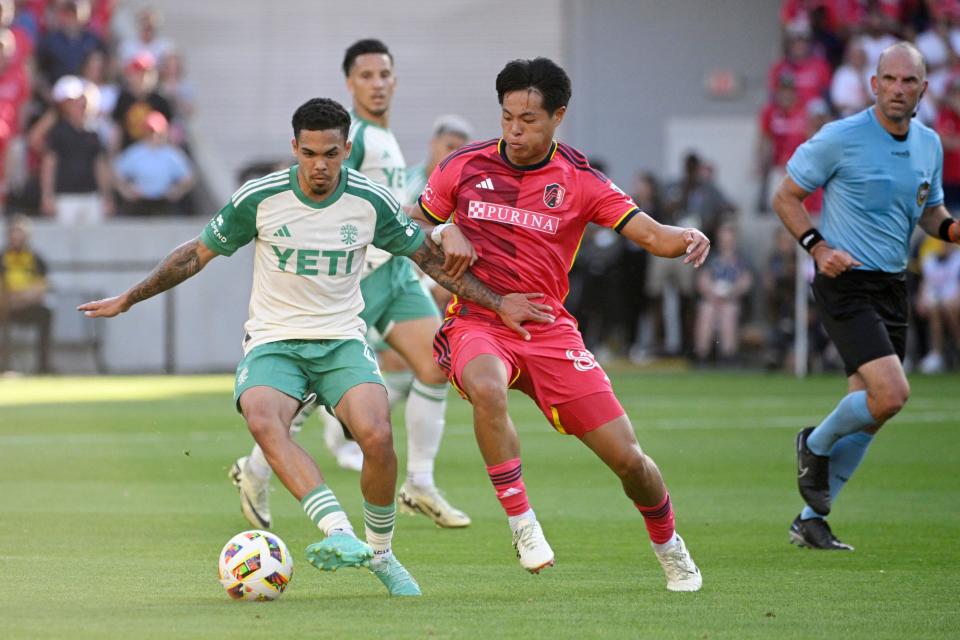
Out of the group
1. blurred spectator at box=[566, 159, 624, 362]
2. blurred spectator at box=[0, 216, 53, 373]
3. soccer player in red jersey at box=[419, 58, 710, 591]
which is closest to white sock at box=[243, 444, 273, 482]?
soccer player in red jersey at box=[419, 58, 710, 591]

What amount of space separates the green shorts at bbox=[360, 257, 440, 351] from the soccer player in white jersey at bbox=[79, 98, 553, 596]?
2508 millimetres

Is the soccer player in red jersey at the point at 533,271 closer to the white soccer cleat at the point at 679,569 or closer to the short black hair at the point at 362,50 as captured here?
the white soccer cleat at the point at 679,569

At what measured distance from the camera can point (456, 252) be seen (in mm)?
7781

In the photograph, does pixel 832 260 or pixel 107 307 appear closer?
pixel 107 307

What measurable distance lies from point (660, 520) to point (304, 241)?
6.89 ft

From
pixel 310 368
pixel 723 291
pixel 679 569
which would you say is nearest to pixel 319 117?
pixel 310 368

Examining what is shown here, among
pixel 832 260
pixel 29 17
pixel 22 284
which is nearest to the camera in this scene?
pixel 832 260

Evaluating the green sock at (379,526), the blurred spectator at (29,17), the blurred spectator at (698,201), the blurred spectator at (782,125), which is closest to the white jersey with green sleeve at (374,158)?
the green sock at (379,526)

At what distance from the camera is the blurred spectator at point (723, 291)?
77.0 feet

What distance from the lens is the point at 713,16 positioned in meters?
30.1

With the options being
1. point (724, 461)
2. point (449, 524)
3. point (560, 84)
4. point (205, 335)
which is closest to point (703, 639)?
point (560, 84)

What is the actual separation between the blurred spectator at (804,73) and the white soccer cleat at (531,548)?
1787 centimetres

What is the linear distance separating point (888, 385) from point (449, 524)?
8.93 feet

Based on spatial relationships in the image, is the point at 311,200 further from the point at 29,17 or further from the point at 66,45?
the point at 29,17
